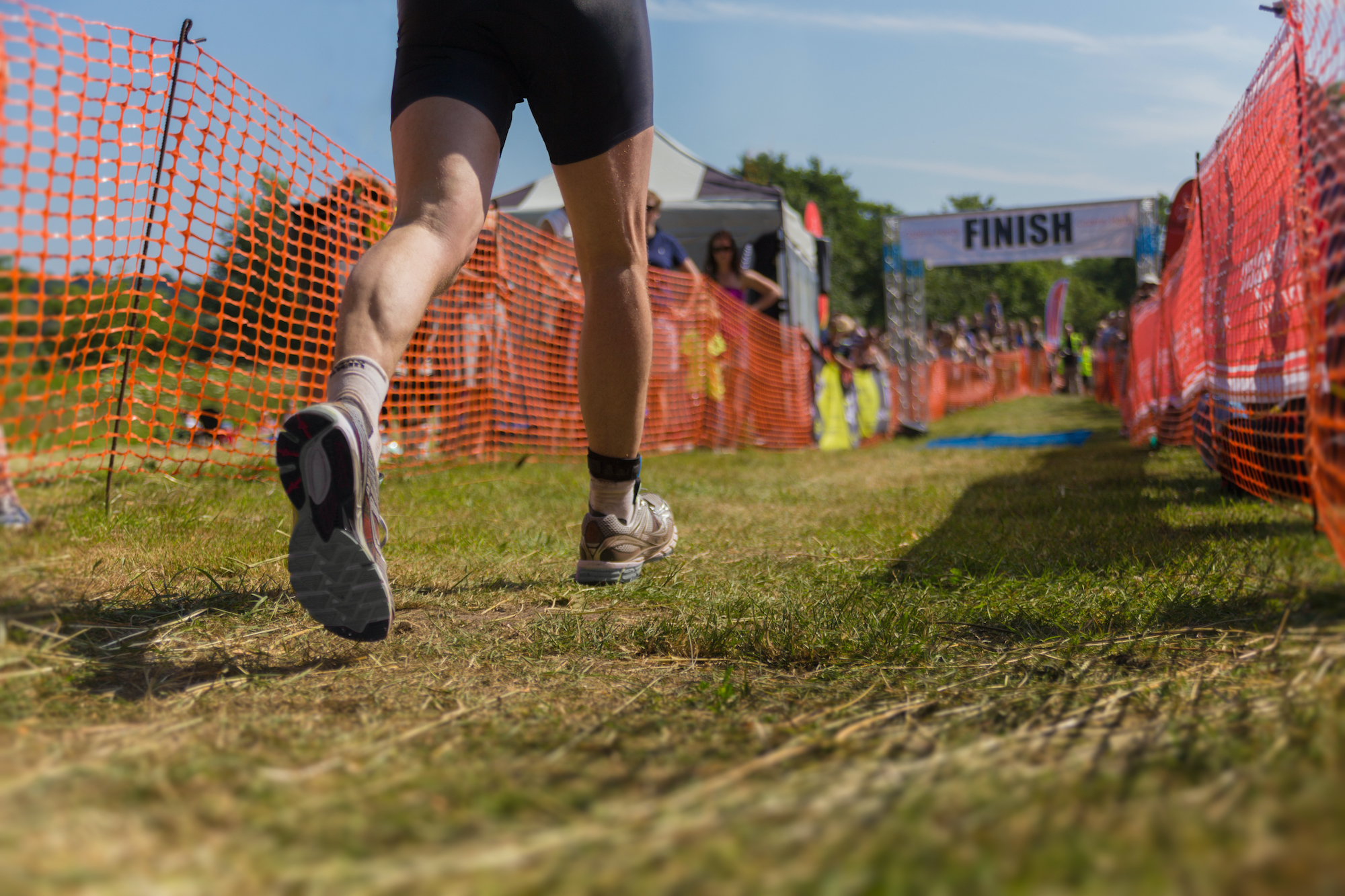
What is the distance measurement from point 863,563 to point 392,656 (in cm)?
122

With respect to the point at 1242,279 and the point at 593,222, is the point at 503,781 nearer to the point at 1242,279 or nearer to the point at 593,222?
the point at 593,222

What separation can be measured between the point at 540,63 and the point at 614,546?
3.22 feet

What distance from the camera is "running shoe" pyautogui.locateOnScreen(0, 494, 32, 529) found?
1.26 metres

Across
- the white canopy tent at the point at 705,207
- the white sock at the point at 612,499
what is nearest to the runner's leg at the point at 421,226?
the white sock at the point at 612,499

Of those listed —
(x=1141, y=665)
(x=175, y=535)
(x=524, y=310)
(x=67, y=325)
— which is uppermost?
(x=524, y=310)

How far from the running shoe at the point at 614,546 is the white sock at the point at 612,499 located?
11 mm

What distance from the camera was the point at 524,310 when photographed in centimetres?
580

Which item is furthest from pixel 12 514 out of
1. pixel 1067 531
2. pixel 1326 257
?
pixel 1067 531

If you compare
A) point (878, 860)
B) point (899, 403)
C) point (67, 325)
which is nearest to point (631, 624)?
point (878, 860)

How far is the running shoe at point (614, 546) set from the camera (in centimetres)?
209

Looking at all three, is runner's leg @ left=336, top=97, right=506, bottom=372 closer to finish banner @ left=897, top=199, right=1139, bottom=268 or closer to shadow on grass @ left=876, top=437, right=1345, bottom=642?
shadow on grass @ left=876, top=437, right=1345, bottom=642

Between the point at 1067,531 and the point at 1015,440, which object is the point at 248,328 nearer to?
the point at 1067,531

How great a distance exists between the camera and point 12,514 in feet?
4.33

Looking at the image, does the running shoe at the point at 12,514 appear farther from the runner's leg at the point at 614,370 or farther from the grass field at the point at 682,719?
the runner's leg at the point at 614,370
